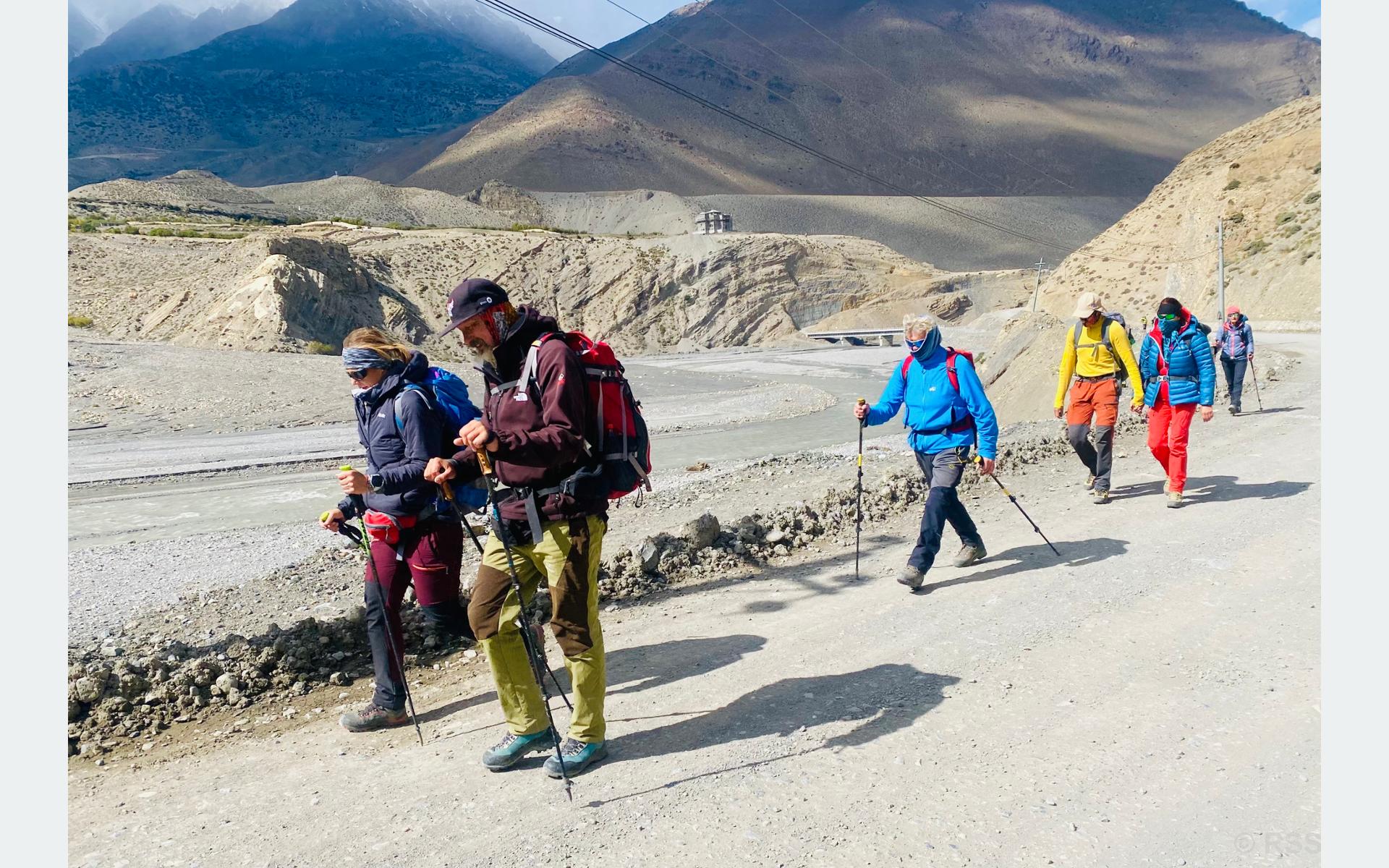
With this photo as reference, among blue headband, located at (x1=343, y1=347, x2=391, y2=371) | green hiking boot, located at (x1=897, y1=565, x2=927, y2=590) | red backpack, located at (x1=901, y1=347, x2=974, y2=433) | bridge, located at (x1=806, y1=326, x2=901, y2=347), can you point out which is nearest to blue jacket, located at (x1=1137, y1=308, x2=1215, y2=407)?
red backpack, located at (x1=901, y1=347, x2=974, y2=433)

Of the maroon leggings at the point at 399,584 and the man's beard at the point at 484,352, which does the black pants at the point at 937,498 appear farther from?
the man's beard at the point at 484,352

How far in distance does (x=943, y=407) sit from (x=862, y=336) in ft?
162

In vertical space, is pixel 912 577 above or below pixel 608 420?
below

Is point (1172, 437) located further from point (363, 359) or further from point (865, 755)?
point (363, 359)

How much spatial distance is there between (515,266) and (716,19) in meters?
157

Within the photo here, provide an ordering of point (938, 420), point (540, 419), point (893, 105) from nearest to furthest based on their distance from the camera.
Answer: point (540, 419) → point (938, 420) → point (893, 105)

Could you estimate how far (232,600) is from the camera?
623 centimetres

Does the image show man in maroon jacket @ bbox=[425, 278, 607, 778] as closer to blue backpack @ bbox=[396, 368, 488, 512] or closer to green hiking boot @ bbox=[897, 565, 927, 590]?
blue backpack @ bbox=[396, 368, 488, 512]

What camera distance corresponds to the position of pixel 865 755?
390 cm

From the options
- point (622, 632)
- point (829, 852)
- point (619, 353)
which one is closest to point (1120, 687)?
point (829, 852)

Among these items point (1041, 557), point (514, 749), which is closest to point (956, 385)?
point (1041, 557)

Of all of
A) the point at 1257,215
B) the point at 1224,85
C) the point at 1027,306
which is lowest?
the point at 1027,306

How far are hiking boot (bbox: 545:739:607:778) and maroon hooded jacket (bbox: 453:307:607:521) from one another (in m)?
0.96

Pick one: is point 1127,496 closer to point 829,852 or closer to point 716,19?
point 829,852
